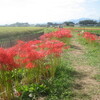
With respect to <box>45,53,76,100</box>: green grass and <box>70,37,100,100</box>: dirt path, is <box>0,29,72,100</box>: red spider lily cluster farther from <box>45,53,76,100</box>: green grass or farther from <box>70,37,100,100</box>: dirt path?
<box>70,37,100,100</box>: dirt path

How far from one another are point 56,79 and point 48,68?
17.9 inches

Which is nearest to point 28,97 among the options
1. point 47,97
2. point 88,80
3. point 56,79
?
point 47,97

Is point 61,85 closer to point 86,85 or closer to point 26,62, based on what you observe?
point 86,85

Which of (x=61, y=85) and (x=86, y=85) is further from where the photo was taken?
(x=86, y=85)

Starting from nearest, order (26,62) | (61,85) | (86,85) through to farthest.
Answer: (26,62) → (61,85) → (86,85)

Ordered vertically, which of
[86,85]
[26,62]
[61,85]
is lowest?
[86,85]

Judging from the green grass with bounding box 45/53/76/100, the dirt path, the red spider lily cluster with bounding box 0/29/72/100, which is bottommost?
the dirt path

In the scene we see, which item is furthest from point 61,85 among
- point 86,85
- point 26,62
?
point 26,62

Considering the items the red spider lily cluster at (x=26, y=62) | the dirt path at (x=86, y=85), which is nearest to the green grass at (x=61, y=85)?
the dirt path at (x=86, y=85)

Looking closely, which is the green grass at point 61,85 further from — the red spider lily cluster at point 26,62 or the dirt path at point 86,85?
the red spider lily cluster at point 26,62

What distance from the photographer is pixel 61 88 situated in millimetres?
5043

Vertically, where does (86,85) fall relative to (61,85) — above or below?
below

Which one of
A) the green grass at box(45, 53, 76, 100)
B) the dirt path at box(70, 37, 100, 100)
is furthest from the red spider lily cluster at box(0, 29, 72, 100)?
the dirt path at box(70, 37, 100, 100)

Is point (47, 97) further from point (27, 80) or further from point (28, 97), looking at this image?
point (27, 80)
